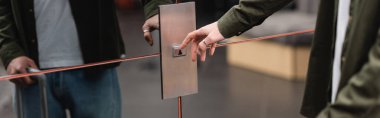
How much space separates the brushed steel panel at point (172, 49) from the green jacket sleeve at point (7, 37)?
448mm

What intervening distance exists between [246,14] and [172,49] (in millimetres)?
424

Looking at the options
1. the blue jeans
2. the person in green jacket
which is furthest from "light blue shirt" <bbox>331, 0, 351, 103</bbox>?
the blue jeans

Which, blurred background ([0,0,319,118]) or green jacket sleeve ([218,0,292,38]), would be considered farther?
blurred background ([0,0,319,118])

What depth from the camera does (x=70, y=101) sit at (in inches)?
68.1

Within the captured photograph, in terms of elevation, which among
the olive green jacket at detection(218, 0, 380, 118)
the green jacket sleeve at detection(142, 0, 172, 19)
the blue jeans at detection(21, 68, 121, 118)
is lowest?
the blue jeans at detection(21, 68, 121, 118)

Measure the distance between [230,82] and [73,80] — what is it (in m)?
0.72

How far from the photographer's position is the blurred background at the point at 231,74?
1.76m

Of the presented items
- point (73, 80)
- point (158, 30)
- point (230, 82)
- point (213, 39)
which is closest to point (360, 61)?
point (213, 39)

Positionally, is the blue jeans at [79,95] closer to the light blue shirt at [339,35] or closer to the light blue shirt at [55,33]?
the light blue shirt at [55,33]

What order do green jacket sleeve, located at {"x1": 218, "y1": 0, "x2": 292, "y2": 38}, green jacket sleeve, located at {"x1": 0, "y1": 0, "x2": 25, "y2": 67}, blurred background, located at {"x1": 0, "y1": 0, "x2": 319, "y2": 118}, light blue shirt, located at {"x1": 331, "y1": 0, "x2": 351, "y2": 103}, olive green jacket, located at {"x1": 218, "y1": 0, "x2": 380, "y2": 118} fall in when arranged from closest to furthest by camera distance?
1. olive green jacket, located at {"x1": 218, "y1": 0, "x2": 380, "y2": 118}
2. light blue shirt, located at {"x1": 331, "y1": 0, "x2": 351, "y2": 103}
3. green jacket sleeve, located at {"x1": 218, "y1": 0, "x2": 292, "y2": 38}
4. green jacket sleeve, located at {"x1": 0, "y1": 0, "x2": 25, "y2": 67}
5. blurred background, located at {"x1": 0, "y1": 0, "x2": 319, "y2": 118}

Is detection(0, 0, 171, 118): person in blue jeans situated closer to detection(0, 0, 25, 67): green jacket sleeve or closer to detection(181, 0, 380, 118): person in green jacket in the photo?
detection(0, 0, 25, 67): green jacket sleeve

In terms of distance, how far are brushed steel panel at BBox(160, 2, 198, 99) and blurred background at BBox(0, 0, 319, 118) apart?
0.09 ft

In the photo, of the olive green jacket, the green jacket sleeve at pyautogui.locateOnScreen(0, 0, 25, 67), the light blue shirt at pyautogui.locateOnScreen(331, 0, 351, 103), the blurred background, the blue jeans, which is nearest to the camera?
the olive green jacket

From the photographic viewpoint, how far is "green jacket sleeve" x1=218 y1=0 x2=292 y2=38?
56.6 inches
